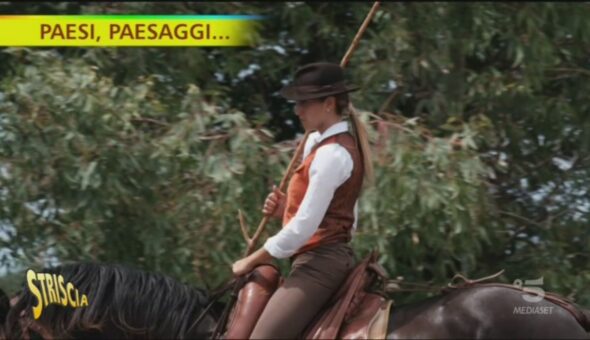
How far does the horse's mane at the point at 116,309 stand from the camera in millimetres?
5223

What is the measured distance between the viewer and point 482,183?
6.55 metres

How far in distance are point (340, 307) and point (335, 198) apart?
0.43 meters

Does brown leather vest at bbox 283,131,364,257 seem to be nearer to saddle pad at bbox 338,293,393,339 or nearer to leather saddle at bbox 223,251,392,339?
leather saddle at bbox 223,251,392,339

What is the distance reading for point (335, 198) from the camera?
5043 mm

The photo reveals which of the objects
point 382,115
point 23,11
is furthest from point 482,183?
point 23,11

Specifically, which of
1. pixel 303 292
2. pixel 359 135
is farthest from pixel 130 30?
pixel 303 292

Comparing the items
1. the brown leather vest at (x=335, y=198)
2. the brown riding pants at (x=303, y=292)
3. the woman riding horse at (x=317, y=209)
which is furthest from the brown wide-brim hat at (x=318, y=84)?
the brown riding pants at (x=303, y=292)

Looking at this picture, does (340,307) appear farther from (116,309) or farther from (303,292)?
(116,309)

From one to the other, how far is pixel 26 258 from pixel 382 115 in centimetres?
204

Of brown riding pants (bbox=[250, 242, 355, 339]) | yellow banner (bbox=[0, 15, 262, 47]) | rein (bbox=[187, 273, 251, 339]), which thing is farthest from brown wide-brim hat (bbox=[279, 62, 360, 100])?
yellow banner (bbox=[0, 15, 262, 47])

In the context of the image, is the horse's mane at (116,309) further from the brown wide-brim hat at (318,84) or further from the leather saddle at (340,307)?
the brown wide-brim hat at (318,84)

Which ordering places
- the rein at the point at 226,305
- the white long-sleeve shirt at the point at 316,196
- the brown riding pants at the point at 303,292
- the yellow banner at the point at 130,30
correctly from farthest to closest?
the yellow banner at the point at 130,30, the rein at the point at 226,305, the brown riding pants at the point at 303,292, the white long-sleeve shirt at the point at 316,196

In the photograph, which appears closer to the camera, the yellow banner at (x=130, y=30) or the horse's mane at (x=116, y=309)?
the horse's mane at (x=116, y=309)

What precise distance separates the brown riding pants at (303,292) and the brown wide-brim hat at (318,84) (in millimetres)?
618
